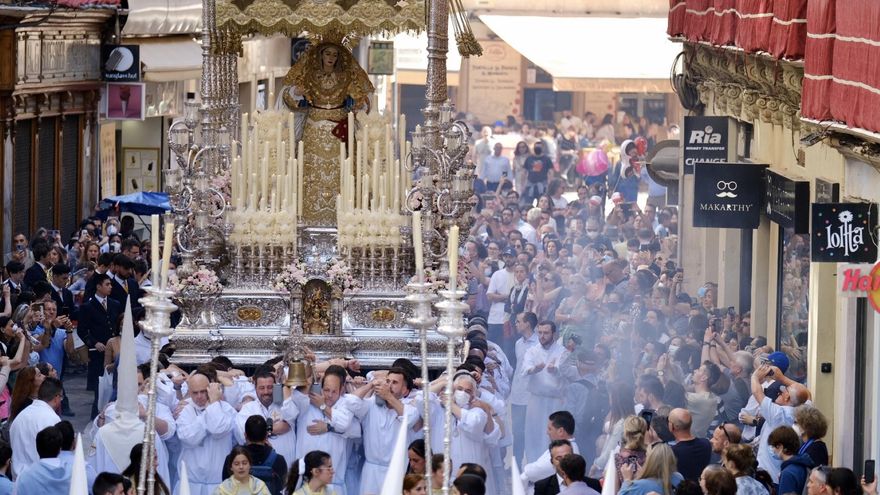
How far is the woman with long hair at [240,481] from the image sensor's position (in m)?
12.6

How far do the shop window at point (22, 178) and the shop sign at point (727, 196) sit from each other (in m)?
11.9

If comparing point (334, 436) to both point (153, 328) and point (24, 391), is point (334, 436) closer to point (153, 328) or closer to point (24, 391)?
point (24, 391)

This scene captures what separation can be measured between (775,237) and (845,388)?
5310 millimetres

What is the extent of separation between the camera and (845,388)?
692 inches

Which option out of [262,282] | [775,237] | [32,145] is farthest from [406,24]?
[32,145]

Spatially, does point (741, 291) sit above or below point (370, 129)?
below

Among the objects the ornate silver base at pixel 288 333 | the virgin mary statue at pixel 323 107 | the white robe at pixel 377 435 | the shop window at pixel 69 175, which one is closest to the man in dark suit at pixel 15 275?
the ornate silver base at pixel 288 333

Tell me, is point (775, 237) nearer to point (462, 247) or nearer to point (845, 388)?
point (462, 247)

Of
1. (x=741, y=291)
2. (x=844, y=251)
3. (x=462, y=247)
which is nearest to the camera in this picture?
(x=844, y=251)

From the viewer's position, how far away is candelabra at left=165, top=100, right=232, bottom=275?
1953 centimetres

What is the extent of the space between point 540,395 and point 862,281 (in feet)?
13.8

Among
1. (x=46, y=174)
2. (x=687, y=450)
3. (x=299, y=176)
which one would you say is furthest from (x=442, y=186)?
(x=46, y=174)

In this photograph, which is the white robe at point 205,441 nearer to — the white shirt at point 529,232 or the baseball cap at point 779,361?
the baseball cap at point 779,361

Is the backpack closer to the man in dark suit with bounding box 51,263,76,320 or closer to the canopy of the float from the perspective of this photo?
the canopy of the float
